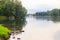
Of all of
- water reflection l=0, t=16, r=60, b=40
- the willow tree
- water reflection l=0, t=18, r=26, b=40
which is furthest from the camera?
the willow tree

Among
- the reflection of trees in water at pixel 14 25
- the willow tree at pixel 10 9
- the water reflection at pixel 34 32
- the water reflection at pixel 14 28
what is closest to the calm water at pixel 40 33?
the water reflection at pixel 34 32

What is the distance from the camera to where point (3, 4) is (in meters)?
21.6

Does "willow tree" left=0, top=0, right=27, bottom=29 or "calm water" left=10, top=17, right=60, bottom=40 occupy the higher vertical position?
"willow tree" left=0, top=0, right=27, bottom=29

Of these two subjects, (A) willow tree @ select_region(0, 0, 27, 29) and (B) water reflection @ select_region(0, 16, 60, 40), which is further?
(A) willow tree @ select_region(0, 0, 27, 29)

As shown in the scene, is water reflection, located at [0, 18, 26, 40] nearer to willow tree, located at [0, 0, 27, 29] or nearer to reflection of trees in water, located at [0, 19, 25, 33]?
reflection of trees in water, located at [0, 19, 25, 33]

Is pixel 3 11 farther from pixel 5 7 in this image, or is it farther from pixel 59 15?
pixel 59 15

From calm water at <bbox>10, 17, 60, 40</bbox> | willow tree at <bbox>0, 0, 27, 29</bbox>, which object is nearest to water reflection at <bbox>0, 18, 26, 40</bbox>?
calm water at <bbox>10, 17, 60, 40</bbox>

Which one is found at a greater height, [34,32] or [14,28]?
[14,28]

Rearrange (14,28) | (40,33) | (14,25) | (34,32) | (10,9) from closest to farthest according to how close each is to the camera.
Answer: (40,33), (34,32), (14,28), (14,25), (10,9)

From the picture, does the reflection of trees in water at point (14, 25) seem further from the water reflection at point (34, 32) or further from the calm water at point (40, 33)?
the calm water at point (40, 33)

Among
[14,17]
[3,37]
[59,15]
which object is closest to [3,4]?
[14,17]

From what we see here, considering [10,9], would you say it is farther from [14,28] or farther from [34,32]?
[34,32]

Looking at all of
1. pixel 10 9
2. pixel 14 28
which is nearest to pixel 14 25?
pixel 14 28

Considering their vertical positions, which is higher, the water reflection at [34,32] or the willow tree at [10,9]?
the willow tree at [10,9]
